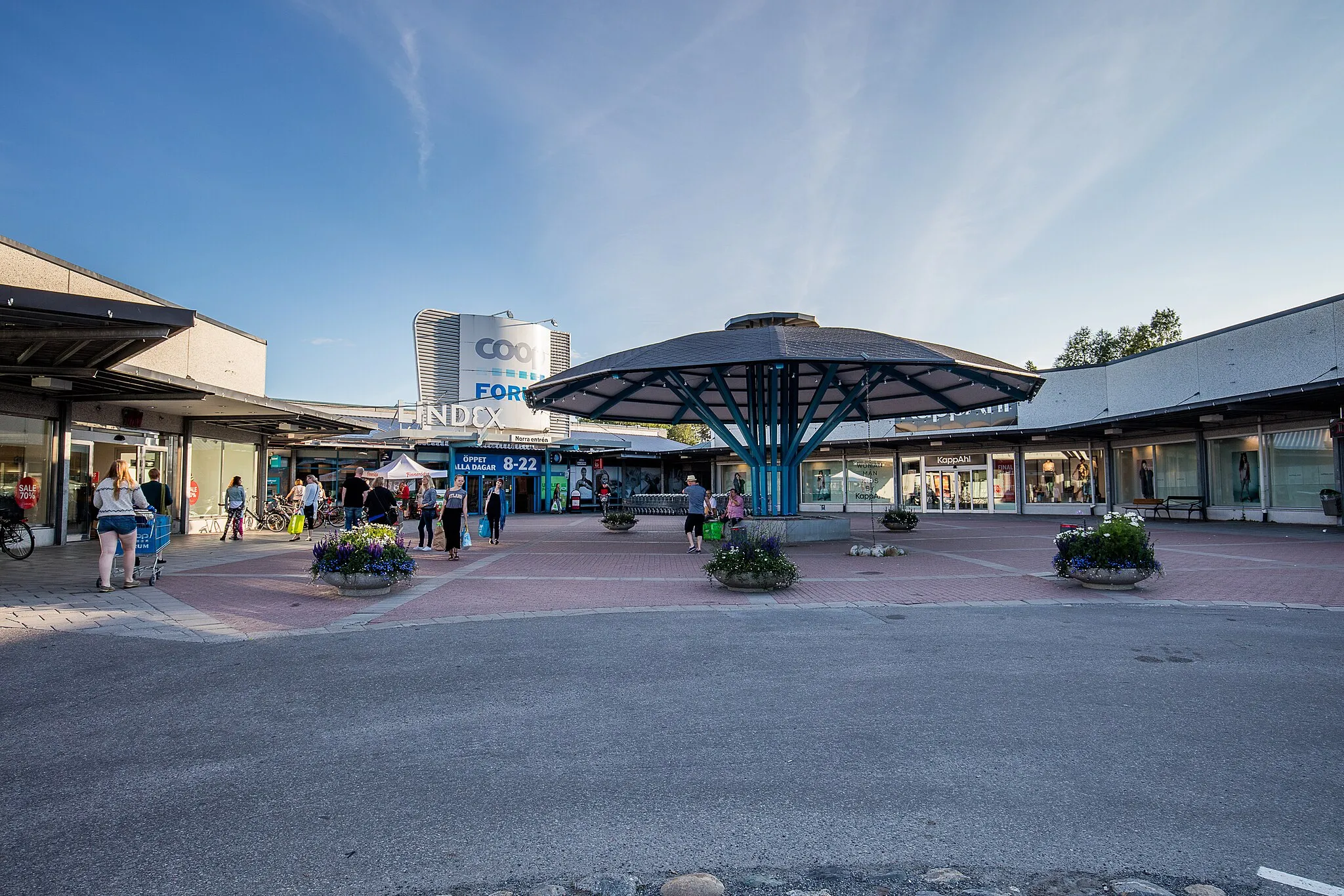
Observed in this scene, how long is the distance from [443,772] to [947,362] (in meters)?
14.8

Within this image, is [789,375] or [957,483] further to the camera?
[957,483]

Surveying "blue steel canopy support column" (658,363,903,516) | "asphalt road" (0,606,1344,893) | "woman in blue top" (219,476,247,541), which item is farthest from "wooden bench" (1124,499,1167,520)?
"woman in blue top" (219,476,247,541)

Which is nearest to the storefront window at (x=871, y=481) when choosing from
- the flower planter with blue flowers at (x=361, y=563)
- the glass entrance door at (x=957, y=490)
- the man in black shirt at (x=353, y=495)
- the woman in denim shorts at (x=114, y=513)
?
the glass entrance door at (x=957, y=490)

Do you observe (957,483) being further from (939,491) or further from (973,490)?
(939,491)

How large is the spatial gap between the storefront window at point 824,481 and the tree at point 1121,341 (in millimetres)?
19338

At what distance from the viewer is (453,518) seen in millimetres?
15594

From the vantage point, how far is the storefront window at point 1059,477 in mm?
31719

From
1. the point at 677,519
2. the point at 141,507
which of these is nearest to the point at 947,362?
the point at 141,507

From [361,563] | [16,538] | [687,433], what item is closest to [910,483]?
[361,563]

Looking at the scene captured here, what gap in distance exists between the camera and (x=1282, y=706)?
16.6 ft

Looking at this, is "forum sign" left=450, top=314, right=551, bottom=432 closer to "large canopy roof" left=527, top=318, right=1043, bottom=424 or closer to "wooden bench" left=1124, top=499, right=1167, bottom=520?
"large canopy roof" left=527, top=318, right=1043, bottom=424

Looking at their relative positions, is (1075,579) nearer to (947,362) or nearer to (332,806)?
(947,362)

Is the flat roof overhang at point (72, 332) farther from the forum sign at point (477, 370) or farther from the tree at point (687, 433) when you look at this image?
the tree at point (687, 433)

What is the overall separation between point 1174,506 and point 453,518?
2423cm
